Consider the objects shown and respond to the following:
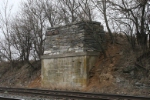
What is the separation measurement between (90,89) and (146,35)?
5.32 metres

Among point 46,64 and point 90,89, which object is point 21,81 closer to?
point 46,64

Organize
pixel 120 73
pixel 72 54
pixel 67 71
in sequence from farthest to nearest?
pixel 67 71 < pixel 72 54 < pixel 120 73

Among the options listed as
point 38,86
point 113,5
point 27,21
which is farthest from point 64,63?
point 27,21

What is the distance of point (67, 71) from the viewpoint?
20.1m

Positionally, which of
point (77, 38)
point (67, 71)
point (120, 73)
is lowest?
point (120, 73)

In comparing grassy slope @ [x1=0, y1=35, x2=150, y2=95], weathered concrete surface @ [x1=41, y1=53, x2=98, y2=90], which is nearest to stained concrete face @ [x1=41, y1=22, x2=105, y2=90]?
weathered concrete surface @ [x1=41, y1=53, x2=98, y2=90]

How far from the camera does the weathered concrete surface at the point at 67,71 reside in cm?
1906

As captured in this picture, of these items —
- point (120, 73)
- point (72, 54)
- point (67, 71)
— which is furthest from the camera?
point (67, 71)

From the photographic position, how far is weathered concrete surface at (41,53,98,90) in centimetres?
1906

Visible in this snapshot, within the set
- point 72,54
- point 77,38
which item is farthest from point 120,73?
point 77,38

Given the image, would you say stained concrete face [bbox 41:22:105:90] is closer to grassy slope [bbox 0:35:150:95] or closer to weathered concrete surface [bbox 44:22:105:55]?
weathered concrete surface [bbox 44:22:105:55]

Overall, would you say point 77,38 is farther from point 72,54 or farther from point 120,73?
point 120,73

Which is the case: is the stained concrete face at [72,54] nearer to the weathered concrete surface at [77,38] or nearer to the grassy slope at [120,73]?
the weathered concrete surface at [77,38]

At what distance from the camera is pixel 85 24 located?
1970 centimetres
